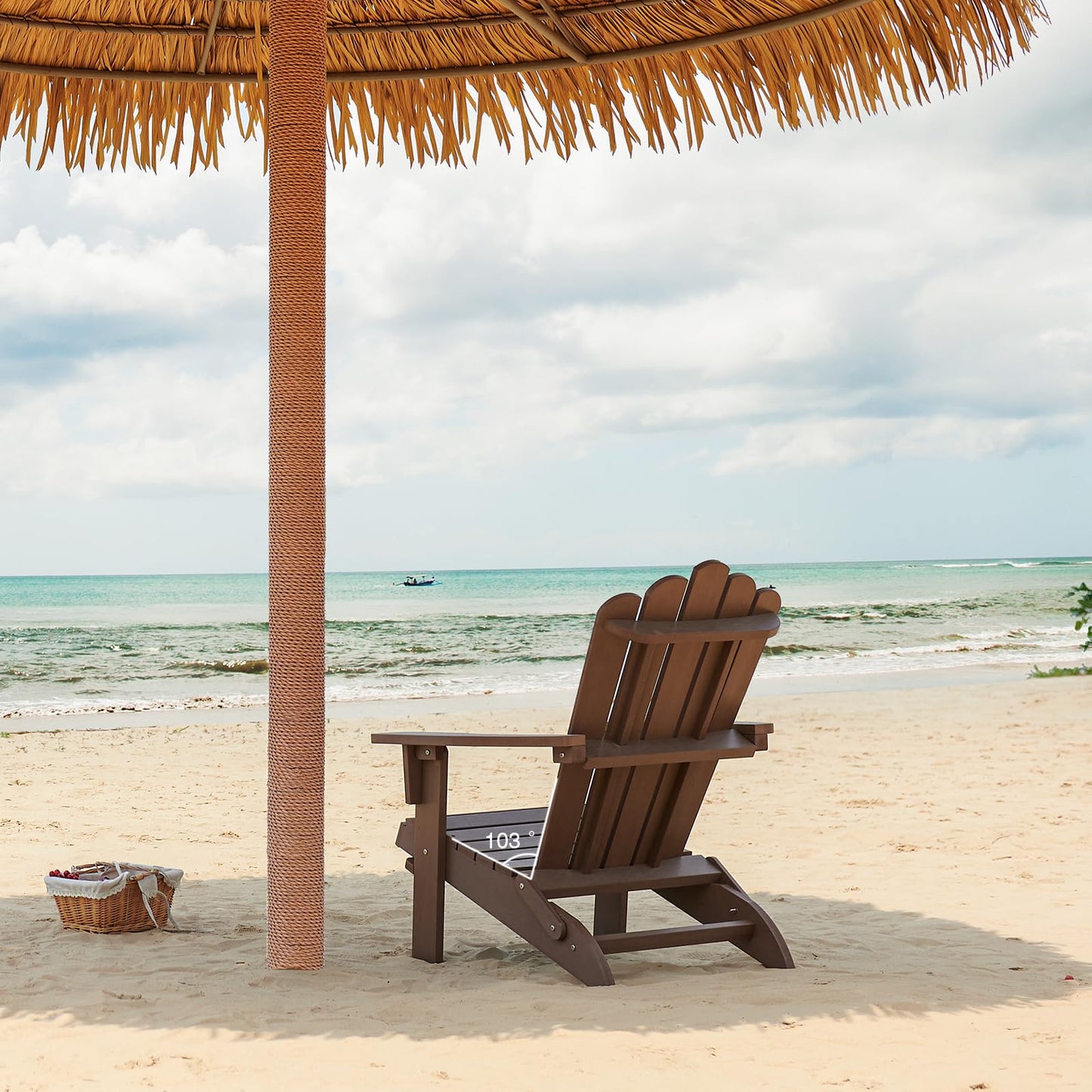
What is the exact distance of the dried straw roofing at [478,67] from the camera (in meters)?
3.35

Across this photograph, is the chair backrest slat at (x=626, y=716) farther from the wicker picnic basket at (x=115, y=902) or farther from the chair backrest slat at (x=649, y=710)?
the wicker picnic basket at (x=115, y=902)

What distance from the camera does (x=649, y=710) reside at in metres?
2.70

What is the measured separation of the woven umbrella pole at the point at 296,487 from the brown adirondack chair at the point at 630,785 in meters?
0.25

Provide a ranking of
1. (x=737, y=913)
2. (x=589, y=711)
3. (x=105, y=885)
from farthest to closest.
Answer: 1. (x=105, y=885)
2. (x=737, y=913)
3. (x=589, y=711)

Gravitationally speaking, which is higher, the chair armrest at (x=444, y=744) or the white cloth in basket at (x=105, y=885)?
the chair armrest at (x=444, y=744)

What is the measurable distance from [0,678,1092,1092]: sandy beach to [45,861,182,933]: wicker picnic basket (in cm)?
5

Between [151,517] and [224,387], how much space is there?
5632 mm

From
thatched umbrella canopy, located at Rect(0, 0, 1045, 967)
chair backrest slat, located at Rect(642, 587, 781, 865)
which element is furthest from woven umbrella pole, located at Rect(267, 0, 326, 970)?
chair backrest slat, located at Rect(642, 587, 781, 865)

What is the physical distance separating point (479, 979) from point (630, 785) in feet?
1.98

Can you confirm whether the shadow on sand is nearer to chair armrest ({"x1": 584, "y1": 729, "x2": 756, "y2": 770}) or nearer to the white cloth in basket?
the white cloth in basket

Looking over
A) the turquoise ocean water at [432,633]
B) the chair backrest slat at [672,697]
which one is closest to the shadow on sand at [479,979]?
the chair backrest slat at [672,697]

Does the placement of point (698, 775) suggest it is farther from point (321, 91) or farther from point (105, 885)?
point (321, 91)

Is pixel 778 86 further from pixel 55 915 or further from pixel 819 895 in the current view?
pixel 55 915

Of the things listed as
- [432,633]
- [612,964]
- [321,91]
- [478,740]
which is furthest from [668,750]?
[432,633]
